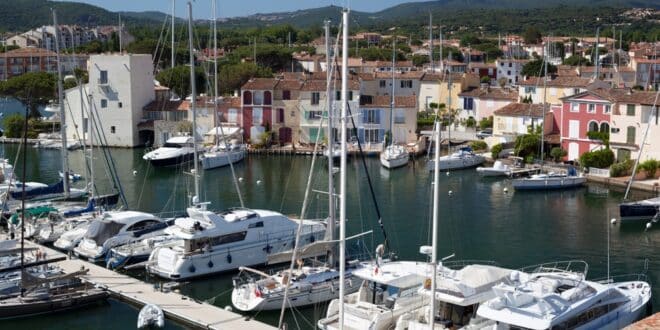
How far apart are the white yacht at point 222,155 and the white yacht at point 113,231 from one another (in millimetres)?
15093

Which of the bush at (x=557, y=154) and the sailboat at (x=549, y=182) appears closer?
the sailboat at (x=549, y=182)

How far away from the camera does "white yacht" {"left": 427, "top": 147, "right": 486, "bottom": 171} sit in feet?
138

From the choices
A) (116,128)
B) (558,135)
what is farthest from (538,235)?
(116,128)

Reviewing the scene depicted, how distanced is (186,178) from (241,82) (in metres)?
24.6

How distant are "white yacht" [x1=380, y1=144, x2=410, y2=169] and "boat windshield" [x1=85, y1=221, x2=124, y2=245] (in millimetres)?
18861

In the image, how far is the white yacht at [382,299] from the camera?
58.0 feet

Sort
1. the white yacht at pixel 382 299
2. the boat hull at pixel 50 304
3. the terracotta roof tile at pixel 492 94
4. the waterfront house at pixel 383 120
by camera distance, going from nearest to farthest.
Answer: the white yacht at pixel 382 299, the boat hull at pixel 50 304, the waterfront house at pixel 383 120, the terracotta roof tile at pixel 492 94

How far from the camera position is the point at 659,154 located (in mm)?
37812

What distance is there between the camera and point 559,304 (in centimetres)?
1686

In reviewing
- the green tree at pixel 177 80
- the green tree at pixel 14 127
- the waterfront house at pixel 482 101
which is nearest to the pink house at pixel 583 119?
the waterfront house at pixel 482 101

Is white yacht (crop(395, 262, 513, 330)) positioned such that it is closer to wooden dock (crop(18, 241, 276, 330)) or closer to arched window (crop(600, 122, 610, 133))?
wooden dock (crop(18, 241, 276, 330))

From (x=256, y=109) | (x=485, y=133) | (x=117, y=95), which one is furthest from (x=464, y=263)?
(x=117, y=95)

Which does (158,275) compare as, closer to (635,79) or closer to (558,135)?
(558,135)

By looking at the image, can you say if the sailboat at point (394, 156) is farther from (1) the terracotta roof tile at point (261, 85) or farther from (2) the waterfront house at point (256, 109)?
(1) the terracotta roof tile at point (261, 85)
